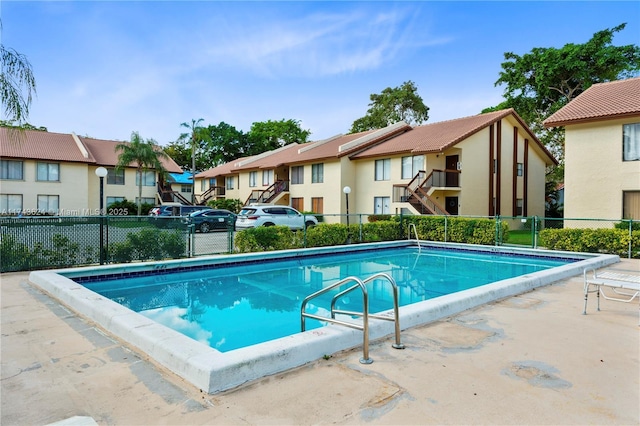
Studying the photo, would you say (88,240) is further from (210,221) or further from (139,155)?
(139,155)

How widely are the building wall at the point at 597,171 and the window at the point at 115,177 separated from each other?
32.8m

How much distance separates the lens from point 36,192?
30516 mm

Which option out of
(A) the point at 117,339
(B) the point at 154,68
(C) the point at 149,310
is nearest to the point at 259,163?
(B) the point at 154,68

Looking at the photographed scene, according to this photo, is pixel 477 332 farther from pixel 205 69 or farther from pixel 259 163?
pixel 259 163

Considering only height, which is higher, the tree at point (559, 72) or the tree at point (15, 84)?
the tree at point (559, 72)

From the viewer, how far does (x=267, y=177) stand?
36.6m

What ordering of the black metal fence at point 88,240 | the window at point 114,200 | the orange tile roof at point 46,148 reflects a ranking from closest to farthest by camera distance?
the black metal fence at point 88,240 < the orange tile roof at point 46,148 < the window at point 114,200

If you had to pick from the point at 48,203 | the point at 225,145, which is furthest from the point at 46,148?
the point at 225,145

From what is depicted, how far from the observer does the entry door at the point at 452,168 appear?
998 inches

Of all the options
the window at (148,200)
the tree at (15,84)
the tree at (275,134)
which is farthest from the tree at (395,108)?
the tree at (15,84)

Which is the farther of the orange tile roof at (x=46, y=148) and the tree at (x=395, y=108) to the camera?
the tree at (x=395, y=108)

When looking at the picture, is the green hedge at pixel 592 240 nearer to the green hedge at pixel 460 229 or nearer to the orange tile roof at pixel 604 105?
the green hedge at pixel 460 229

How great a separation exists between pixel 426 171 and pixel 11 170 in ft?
96.6

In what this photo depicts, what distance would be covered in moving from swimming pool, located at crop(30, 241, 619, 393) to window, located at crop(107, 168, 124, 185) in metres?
26.2
